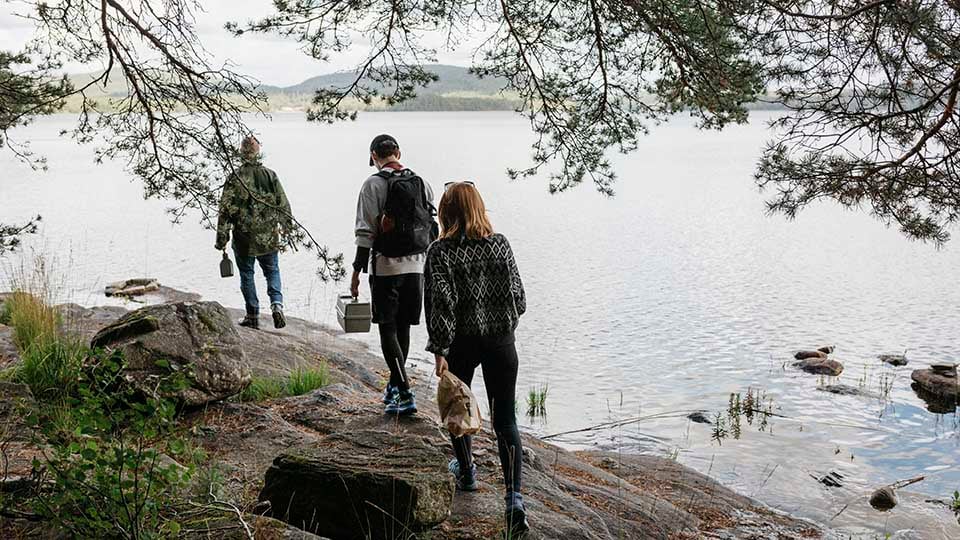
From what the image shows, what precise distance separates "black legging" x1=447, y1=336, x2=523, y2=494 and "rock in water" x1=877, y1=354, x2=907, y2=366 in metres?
12.4

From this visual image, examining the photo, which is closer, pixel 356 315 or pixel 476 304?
pixel 476 304

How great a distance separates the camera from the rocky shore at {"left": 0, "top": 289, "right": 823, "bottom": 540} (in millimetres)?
4426

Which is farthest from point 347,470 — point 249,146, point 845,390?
point 845,390

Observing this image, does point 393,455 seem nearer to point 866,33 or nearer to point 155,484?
point 155,484

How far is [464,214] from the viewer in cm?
464

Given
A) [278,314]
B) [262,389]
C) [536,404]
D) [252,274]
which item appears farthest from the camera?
[536,404]

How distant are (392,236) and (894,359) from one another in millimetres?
12208

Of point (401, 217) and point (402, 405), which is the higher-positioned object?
point (401, 217)

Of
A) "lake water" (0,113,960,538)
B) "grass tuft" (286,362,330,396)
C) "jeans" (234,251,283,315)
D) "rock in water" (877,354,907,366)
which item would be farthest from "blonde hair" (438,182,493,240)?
"rock in water" (877,354,907,366)

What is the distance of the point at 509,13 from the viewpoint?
7605 mm

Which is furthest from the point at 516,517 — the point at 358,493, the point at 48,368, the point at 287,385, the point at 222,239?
the point at 222,239

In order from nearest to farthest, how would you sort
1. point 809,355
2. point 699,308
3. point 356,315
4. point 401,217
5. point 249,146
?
1. point 401,217
2. point 356,315
3. point 249,146
4. point 809,355
5. point 699,308

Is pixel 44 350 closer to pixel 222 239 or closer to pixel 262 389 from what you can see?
pixel 262 389

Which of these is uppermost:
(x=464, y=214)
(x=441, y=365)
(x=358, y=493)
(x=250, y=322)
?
(x=464, y=214)
